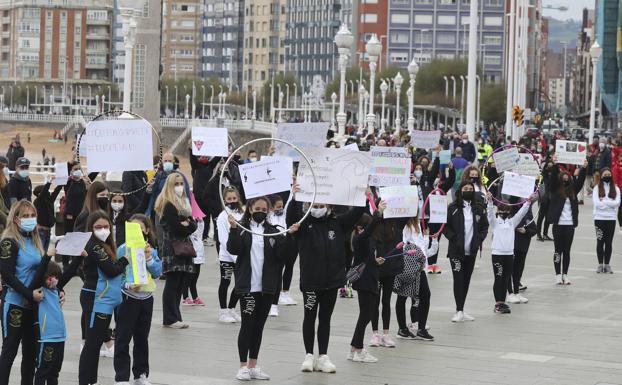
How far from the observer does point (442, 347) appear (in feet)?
48.0

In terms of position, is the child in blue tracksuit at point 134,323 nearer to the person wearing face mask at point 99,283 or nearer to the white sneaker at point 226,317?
the person wearing face mask at point 99,283

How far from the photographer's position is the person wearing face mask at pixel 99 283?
11.5m

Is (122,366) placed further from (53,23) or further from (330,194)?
(53,23)

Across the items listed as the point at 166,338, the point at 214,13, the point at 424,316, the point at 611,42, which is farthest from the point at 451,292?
the point at 214,13

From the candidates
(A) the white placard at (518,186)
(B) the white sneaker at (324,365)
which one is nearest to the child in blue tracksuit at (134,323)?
(B) the white sneaker at (324,365)

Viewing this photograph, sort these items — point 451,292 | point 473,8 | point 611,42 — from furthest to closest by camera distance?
1. point 611,42
2. point 473,8
3. point 451,292

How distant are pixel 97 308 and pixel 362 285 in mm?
2852

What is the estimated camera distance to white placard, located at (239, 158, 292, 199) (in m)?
12.3

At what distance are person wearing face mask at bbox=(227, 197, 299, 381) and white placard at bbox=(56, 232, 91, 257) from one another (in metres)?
1.43

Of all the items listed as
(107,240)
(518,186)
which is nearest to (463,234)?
(518,186)

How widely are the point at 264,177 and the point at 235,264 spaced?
1.51 metres

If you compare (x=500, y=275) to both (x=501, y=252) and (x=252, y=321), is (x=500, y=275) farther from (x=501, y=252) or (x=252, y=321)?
(x=252, y=321)

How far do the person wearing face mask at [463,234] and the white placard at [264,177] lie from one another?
4.19 m

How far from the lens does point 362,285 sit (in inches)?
532
